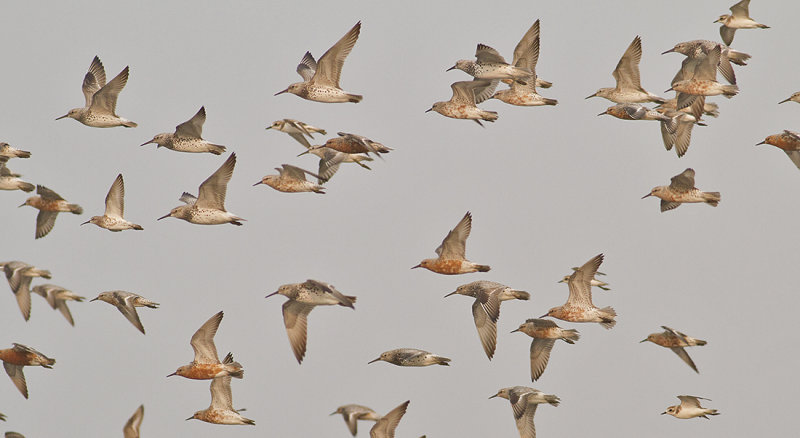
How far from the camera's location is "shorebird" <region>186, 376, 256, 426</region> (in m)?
23.1

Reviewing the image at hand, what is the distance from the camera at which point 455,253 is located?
907 inches

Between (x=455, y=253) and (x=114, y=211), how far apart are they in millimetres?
6554

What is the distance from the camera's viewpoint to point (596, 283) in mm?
25250

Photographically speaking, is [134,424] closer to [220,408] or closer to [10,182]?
[220,408]

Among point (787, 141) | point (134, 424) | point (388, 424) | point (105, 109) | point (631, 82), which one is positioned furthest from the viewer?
point (631, 82)

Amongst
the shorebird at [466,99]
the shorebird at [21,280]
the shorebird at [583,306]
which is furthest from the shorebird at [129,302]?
the shorebird at [583,306]

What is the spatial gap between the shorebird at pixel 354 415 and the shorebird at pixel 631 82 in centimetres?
825

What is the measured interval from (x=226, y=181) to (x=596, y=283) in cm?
752

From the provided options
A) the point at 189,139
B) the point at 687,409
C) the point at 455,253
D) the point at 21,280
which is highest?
the point at 189,139

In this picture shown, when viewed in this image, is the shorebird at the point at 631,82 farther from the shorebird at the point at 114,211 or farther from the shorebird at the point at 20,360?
the shorebird at the point at 20,360

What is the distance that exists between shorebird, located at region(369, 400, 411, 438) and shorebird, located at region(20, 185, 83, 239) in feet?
24.2

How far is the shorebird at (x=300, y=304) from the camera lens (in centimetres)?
2141

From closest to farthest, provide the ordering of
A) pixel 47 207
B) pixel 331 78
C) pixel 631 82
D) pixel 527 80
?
pixel 331 78 → pixel 527 80 → pixel 47 207 → pixel 631 82

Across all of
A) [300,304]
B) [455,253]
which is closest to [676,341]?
[455,253]
